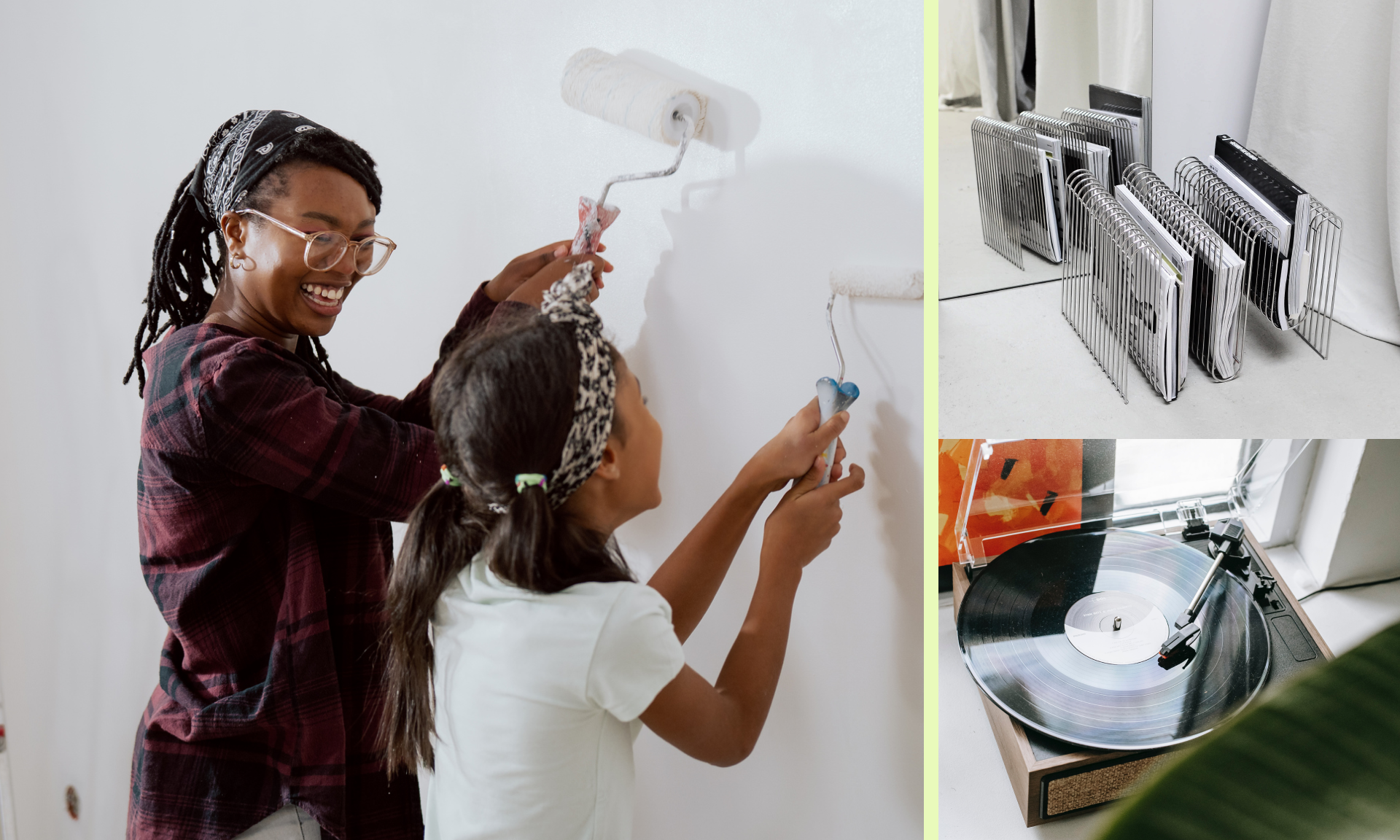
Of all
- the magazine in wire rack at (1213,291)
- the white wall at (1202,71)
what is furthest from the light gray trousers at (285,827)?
the white wall at (1202,71)

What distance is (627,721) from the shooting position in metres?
0.81

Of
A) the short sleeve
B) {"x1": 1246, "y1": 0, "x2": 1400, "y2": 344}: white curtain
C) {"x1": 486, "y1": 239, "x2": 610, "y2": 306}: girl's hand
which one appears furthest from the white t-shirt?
{"x1": 1246, "y1": 0, "x2": 1400, "y2": 344}: white curtain

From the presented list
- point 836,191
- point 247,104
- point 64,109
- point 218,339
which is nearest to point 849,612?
A: point 836,191

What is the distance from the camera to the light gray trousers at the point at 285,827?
102 cm

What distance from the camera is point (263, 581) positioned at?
3.27 feet

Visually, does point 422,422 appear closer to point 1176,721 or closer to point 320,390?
point 320,390

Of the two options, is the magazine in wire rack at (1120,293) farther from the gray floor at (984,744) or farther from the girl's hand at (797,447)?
the gray floor at (984,744)

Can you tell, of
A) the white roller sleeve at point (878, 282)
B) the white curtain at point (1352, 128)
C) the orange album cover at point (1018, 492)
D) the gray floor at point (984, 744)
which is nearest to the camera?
the gray floor at point (984, 744)

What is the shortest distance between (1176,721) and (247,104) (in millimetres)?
1407

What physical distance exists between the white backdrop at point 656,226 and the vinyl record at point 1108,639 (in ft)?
0.73

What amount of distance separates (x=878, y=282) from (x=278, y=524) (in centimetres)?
65

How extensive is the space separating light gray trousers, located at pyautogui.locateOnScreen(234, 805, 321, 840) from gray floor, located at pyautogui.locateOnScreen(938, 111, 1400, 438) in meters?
0.77

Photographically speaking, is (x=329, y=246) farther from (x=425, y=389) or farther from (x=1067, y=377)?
(x=1067, y=377)

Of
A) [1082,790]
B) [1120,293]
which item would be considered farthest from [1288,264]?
[1082,790]
